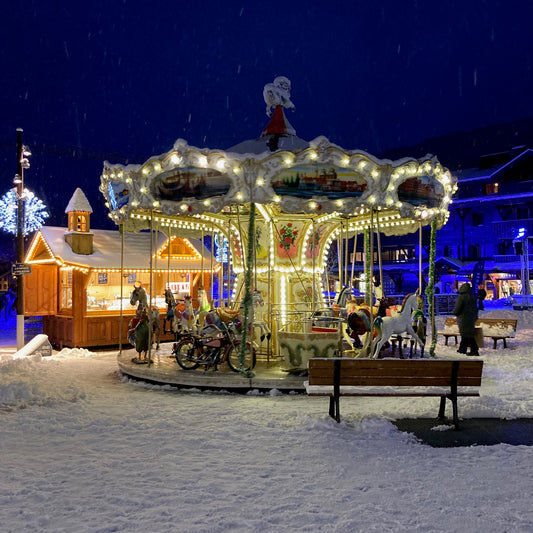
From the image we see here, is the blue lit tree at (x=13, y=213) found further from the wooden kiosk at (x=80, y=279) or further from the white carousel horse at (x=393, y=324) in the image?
the white carousel horse at (x=393, y=324)

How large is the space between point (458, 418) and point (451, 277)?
128 ft

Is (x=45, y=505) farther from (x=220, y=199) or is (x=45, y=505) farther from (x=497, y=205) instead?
(x=497, y=205)

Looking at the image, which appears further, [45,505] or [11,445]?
[11,445]

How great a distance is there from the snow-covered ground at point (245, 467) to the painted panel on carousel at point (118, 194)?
A: 4.34 m

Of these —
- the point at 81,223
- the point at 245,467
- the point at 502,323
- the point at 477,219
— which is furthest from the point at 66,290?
the point at 477,219

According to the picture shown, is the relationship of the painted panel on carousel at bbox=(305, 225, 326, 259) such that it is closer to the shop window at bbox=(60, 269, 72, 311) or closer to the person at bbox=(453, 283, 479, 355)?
the person at bbox=(453, 283, 479, 355)

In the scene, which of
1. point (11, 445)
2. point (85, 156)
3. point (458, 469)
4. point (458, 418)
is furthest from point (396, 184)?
point (85, 156)

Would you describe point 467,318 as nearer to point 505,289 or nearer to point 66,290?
point 66,290

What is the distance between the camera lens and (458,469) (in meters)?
5.68

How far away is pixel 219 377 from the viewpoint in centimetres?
1023

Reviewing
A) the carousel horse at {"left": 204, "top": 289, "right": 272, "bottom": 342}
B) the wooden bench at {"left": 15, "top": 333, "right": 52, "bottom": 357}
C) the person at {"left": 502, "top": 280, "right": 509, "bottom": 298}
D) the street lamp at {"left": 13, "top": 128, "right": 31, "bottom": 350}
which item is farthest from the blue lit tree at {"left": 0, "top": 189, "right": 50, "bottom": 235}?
the person at {"left": 502, "top": 280, "right": 509, "bottom": 298}

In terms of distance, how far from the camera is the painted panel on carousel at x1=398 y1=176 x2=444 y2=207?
1065 cm

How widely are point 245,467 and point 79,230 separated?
50.7 feet

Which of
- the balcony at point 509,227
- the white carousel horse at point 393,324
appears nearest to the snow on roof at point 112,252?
the white carousel horse at point 393,324
